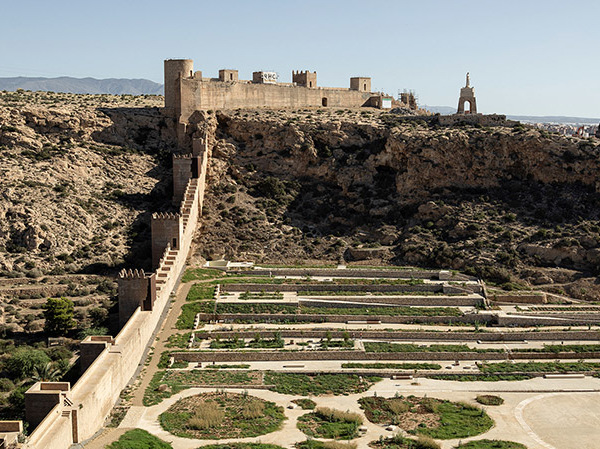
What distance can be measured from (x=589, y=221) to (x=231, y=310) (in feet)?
79.4

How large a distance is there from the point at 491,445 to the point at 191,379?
36.9ft

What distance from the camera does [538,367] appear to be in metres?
32.1

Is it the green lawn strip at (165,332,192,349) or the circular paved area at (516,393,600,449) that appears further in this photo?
the green lawn strip at (165,332,192,349)

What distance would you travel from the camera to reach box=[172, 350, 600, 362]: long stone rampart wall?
103ft

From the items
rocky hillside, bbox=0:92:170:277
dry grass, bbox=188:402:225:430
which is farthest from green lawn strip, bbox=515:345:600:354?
rocky hillside, bbox=0:92:170:277

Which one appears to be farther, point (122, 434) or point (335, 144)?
point (335, 144)

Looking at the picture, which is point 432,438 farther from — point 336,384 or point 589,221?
point 589,221

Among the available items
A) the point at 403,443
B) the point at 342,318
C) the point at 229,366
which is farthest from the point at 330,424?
the point at 342,318

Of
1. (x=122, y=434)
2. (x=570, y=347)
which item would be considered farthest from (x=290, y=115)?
(x=122, y=434)

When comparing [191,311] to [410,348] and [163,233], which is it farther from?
[410,348]

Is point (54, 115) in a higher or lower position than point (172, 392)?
higher

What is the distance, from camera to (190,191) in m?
45.3

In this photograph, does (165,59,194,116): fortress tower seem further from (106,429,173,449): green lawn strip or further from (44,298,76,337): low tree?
(106,429,173,449): green lawn strip

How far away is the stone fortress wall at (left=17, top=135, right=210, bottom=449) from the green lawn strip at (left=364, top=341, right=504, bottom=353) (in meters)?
9.57
